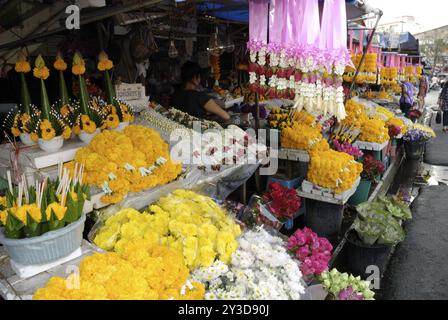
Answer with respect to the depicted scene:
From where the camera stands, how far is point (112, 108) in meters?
3.26

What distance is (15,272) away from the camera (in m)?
1.96

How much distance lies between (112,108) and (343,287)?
2427 millimetres

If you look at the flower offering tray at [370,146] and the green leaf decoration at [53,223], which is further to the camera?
the flower offering tray at [370,146]

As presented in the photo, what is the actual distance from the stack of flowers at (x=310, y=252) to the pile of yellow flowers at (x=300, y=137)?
87.3 inches

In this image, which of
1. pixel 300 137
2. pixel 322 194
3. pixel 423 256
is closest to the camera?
pixel 423 256

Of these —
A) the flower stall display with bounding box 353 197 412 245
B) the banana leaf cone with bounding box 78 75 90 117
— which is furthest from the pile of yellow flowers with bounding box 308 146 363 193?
the banana leaf cone with bounding box 78 75 90 117

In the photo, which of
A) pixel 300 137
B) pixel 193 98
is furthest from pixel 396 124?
pixel 193 98

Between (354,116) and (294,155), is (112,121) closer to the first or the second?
(294,155)

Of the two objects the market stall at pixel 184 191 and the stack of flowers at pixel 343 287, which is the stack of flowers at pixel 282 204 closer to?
the market stall at pixel 184 191

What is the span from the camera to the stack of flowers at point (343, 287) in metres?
2.43

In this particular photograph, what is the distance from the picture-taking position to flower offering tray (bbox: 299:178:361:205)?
439cm

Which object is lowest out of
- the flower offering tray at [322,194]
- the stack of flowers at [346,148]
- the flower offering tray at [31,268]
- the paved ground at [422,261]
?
the paved ground at [422,261]

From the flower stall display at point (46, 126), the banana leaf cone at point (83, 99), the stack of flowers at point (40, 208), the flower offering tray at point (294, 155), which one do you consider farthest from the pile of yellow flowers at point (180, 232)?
the flower offering tray at point (294, 155)

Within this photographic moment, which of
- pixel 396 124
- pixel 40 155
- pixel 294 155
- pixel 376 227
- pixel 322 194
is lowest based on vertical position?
pixel 376 227
